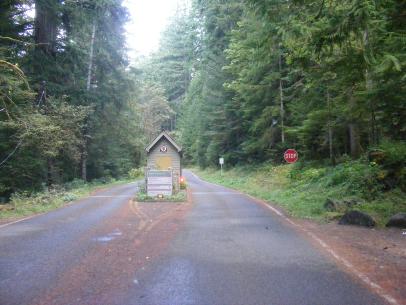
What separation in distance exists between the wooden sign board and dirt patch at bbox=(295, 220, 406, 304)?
10.8 meters

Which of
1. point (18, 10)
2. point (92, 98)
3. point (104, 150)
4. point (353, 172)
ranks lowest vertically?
point (353, 172)

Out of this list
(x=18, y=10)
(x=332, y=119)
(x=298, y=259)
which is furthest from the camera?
(x=18, y=10)

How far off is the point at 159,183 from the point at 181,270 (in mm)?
15230

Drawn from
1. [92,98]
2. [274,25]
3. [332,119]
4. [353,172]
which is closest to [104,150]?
[92,98]

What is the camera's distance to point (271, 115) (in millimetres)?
32875

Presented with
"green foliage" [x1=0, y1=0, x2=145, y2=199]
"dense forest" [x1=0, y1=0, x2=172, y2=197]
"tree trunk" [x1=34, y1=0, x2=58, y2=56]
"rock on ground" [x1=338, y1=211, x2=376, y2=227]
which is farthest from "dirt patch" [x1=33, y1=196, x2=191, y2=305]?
"tree trunk" [x1=34, y1=0, x2=58, y2=56]

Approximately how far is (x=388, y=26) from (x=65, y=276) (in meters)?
8.48

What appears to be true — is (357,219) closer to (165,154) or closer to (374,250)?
(374,250)

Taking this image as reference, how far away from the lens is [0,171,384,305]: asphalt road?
556cm

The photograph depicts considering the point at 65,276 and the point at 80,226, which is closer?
the point at 65,276

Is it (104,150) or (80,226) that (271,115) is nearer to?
(104,150)

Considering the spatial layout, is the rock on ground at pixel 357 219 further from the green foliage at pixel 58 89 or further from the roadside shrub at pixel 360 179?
the green foliage at pixel 58 89

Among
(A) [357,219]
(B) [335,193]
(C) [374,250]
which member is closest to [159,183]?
(B) [335,193]

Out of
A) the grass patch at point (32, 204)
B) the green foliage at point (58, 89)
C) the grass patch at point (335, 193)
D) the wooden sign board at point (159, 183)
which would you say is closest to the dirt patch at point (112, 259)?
the grass patch at point (32, 204)
